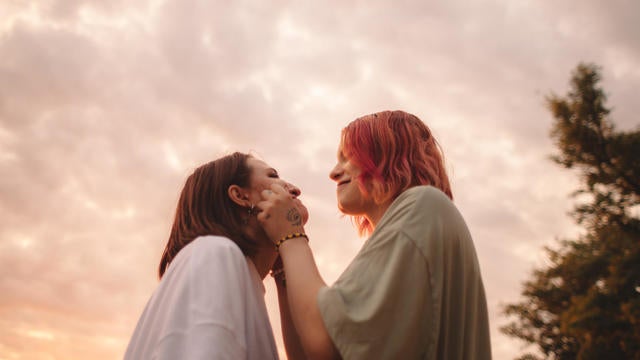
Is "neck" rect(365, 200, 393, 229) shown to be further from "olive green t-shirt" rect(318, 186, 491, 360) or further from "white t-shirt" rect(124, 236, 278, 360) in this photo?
"white t-shirt" rect(124, 236, 278, 360)

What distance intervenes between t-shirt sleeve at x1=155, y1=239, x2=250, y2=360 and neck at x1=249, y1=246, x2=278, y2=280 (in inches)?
28.2

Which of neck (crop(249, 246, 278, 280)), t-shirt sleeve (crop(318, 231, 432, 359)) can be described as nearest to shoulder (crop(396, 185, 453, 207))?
t-shirt sleeve (crop(318, 231, 432, 359))

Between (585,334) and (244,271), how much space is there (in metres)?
15.1

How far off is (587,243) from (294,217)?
1663 cm

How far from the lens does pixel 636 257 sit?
16.3 meters

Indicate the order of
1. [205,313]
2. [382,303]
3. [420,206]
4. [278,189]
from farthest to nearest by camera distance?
[278,189] < [420,206] < [205,313] < [382,303]

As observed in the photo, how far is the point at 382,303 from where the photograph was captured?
9.05ft

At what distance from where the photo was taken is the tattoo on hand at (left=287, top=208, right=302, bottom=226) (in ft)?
11.4

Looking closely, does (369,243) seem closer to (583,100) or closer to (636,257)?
(636,257)

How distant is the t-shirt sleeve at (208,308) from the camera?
2.79 metres

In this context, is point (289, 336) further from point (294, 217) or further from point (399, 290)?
point (399, 290)

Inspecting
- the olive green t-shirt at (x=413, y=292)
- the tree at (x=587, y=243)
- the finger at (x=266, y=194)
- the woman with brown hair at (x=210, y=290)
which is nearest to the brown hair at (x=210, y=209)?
the woman with brown hair at (x=210, y=290)

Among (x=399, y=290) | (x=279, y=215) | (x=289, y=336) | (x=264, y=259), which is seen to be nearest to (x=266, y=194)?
(x=279, y=215)

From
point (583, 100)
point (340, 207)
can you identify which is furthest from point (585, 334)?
point (340, 207)
